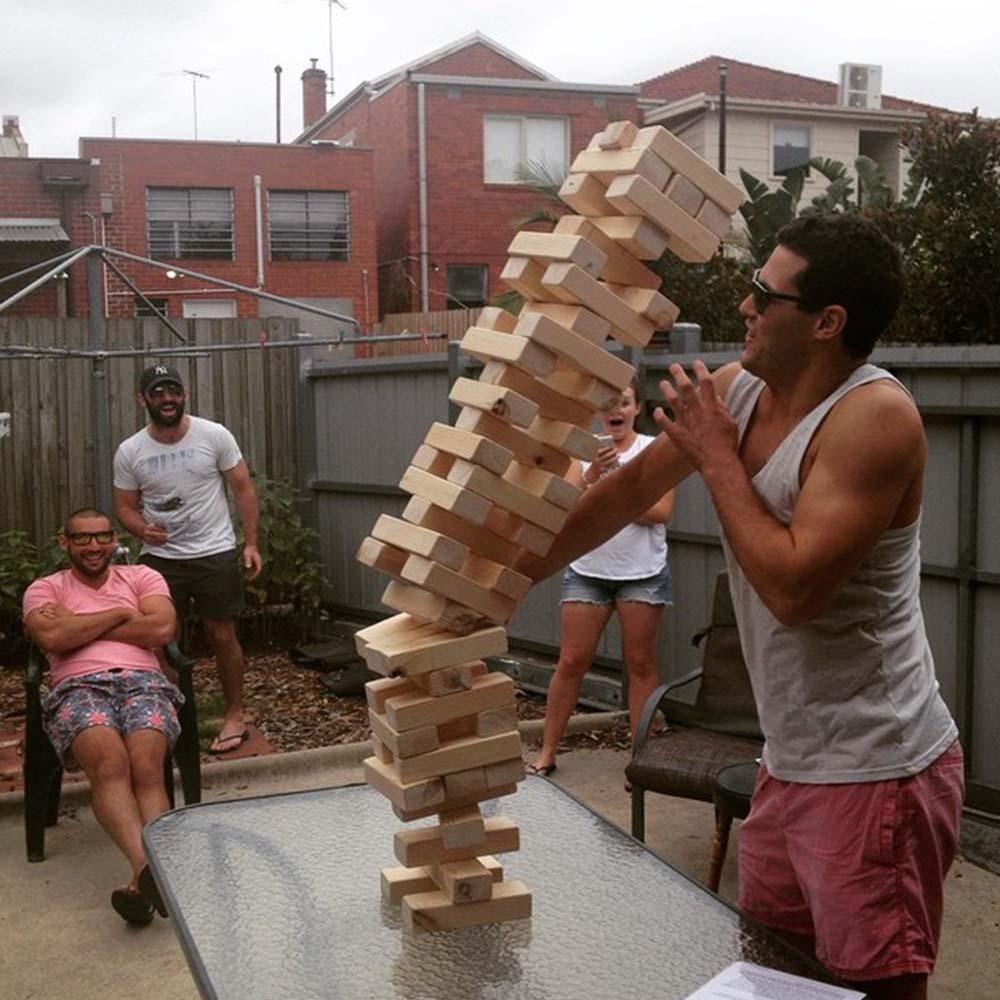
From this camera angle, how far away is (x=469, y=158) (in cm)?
2717

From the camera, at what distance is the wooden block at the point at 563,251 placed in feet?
6.49

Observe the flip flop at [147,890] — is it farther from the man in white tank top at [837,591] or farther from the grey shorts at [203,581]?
the man in white tank top at [837,591]

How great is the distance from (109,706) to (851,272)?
11.5 ft

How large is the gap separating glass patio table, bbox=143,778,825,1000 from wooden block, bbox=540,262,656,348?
3.29 feet

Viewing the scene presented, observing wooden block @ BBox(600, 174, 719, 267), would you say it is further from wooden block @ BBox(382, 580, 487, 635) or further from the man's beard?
the man's beard

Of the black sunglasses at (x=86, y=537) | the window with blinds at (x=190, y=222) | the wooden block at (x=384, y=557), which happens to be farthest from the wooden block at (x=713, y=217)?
the window with blinds at (x=190, y=222)

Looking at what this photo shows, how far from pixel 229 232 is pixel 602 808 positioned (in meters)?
23.1

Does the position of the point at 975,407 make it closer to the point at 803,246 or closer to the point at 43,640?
the point at 803,246

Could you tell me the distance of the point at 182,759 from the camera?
5062 mm

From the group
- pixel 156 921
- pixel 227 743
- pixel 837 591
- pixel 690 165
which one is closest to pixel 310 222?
pixel 227 743

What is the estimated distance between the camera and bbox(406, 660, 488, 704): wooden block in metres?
2.10

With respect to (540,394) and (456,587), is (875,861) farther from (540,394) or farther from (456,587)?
(540,394)

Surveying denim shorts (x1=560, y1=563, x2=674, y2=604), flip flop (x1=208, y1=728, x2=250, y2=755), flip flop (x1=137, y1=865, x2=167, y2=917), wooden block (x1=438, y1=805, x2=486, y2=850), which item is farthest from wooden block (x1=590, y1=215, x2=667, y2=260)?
flip flop (x1=208, y1=728, x2=250, y2=755)

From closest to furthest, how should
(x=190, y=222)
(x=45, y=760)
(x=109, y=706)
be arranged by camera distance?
(x=109, y=706) < (x=45, y=760) < (x=190, y=222)
